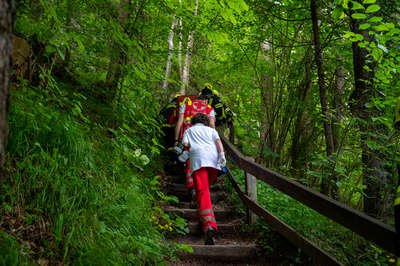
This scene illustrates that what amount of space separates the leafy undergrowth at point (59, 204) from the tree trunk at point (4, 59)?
1289mm

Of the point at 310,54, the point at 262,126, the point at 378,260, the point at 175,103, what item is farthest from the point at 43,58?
the point at 262,126

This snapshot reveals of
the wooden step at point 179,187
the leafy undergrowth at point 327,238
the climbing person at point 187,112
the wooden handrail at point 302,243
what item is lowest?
the wooden step at point 179,187

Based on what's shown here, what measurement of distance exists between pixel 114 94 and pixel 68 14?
2.15 meters

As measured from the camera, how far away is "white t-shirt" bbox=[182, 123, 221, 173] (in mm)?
5410

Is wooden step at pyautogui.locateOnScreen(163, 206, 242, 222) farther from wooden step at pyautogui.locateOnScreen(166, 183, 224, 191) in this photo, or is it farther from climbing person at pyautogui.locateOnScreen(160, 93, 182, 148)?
climbing person at pyautogui.locateOnScreen(160, 93, 182, 148)

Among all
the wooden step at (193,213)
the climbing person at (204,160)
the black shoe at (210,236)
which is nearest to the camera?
the black shoe at (210,236)

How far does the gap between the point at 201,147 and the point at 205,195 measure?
0.76 metres

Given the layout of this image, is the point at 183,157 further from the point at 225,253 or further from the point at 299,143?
the point at 299,143

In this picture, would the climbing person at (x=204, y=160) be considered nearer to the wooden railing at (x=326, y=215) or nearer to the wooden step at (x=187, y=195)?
the wooden railing at (x=326, y=215)

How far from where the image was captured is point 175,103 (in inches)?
367

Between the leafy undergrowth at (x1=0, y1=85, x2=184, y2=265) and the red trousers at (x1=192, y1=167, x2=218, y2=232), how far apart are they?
90cm

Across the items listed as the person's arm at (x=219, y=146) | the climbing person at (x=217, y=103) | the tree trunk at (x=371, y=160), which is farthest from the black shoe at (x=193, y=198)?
the climbing person at (x=217, y=103)

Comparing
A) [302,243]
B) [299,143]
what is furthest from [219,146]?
[299,143]

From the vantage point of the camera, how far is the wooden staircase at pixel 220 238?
4488 millimetres
